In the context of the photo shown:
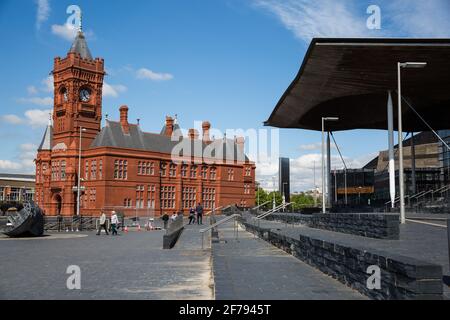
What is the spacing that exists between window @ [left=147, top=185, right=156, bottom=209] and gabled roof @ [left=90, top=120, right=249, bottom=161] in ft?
24.6

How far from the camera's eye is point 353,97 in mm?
40969

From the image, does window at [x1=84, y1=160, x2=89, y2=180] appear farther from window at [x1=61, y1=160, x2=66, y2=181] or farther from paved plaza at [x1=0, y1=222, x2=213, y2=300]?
paved plaza at [x1=0, y1=222, x2=213, y2=300]

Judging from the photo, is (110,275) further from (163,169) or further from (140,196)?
(163,169)

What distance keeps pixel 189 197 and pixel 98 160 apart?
21.0 meters

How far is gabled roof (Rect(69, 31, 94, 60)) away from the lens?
276 feet

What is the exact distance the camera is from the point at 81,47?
278 feet

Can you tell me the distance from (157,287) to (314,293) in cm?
349

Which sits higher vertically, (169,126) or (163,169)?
(169,126)

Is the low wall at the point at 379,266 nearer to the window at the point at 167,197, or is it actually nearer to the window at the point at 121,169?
the window at the point at 121,169

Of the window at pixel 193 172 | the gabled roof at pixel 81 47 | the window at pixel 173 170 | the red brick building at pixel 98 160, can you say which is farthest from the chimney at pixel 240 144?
the gabled roof at pixel 81 47

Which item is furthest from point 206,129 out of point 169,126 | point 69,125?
point 69,125

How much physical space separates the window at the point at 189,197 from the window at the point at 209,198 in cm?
250
